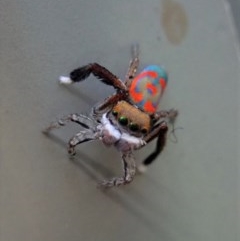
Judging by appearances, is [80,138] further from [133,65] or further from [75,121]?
[133,65]

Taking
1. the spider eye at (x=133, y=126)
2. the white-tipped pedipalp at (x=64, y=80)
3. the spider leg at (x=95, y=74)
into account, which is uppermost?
the spider leg at (x=95, y=74)

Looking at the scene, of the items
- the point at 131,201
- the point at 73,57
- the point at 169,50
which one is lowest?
the point at 131,201

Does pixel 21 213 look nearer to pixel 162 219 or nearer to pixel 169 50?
pixel 162 219

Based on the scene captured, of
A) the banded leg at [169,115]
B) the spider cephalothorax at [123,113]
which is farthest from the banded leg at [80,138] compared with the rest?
the banded leg at [169,115]

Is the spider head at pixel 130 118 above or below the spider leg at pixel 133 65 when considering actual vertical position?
below

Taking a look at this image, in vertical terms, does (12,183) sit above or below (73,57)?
below

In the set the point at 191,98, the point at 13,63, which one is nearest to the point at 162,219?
the point at 191,98

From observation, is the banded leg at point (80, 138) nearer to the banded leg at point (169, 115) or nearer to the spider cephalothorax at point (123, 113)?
the spider cephalothorax at point (123, 113)
